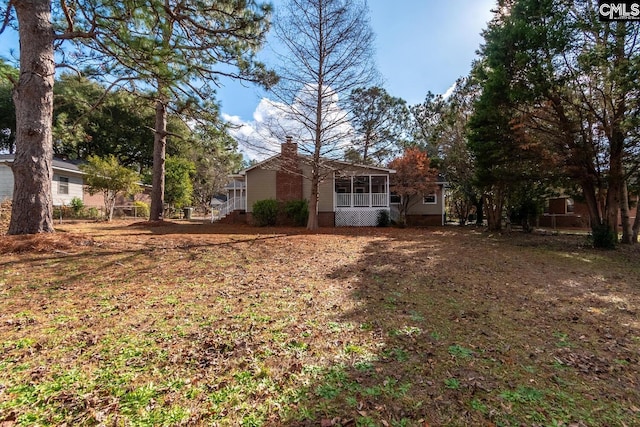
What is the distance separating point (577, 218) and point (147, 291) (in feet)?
91.0

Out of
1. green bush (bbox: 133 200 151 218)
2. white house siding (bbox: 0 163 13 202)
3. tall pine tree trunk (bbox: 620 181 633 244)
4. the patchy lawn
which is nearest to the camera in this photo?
the patchy lawn

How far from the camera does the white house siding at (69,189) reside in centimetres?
2014

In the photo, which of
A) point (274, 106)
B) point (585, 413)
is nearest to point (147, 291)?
point (585, 413)

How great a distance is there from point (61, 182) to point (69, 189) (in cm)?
85

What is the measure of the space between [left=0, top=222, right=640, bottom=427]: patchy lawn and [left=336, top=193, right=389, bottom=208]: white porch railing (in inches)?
481

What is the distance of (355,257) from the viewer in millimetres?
8000

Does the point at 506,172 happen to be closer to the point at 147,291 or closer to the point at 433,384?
the point at 433,384

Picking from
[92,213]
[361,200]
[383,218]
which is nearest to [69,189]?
[92,213]

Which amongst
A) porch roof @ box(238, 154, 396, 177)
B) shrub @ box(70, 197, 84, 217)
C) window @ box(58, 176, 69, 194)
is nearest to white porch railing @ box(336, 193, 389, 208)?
porch roof @ box(238, 154, 396, 177)

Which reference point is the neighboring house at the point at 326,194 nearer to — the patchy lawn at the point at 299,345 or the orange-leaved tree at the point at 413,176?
the orange-leaved tree at the point at 413,176

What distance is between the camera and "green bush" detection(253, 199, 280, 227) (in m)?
16.8

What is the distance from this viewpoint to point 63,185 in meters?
21.0

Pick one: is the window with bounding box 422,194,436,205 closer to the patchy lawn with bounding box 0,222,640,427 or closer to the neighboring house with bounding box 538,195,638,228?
the neighboring house with bounding box 538,195,638,228

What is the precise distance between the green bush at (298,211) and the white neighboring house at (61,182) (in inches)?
565
